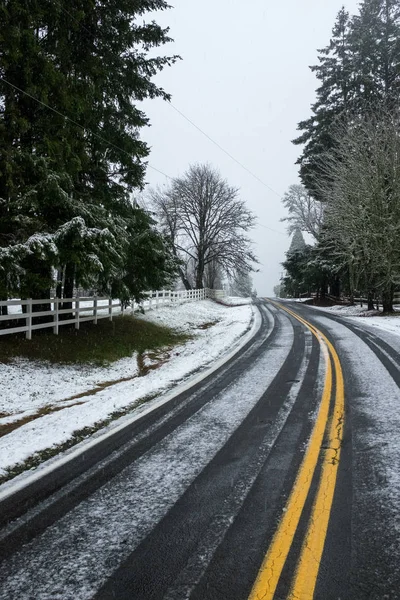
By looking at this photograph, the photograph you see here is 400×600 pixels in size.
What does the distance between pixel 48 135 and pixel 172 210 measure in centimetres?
2881

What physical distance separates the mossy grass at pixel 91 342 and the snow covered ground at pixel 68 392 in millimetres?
414

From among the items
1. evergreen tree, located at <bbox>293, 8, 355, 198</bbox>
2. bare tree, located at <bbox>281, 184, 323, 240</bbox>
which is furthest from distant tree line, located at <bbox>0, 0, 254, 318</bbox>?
bare tree, located at <bbox>281, 184, 323, 240</bbox>

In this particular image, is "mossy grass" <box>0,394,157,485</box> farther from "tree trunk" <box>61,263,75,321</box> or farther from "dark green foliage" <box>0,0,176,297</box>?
"tree trunk" <box>61,263,75,321</box>

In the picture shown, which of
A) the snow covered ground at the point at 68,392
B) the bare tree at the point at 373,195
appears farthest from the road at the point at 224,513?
the bare tree at the point at 373,195

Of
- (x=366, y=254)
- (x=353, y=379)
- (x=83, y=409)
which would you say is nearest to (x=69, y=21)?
(x=83, y=409)

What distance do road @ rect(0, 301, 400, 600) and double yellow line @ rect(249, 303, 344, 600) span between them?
1 centimetres

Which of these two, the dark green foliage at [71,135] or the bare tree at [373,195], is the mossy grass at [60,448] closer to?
the dark green foliage at [71,135]

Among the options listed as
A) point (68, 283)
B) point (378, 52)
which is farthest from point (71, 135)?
point (378, 52)

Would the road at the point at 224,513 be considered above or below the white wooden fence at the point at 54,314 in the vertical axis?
below

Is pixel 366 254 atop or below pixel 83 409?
atop

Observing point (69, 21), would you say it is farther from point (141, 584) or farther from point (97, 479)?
point (141, 584)

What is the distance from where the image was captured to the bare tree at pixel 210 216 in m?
37.2

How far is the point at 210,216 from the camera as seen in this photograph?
3853 centimetres

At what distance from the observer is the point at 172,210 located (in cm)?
3828
